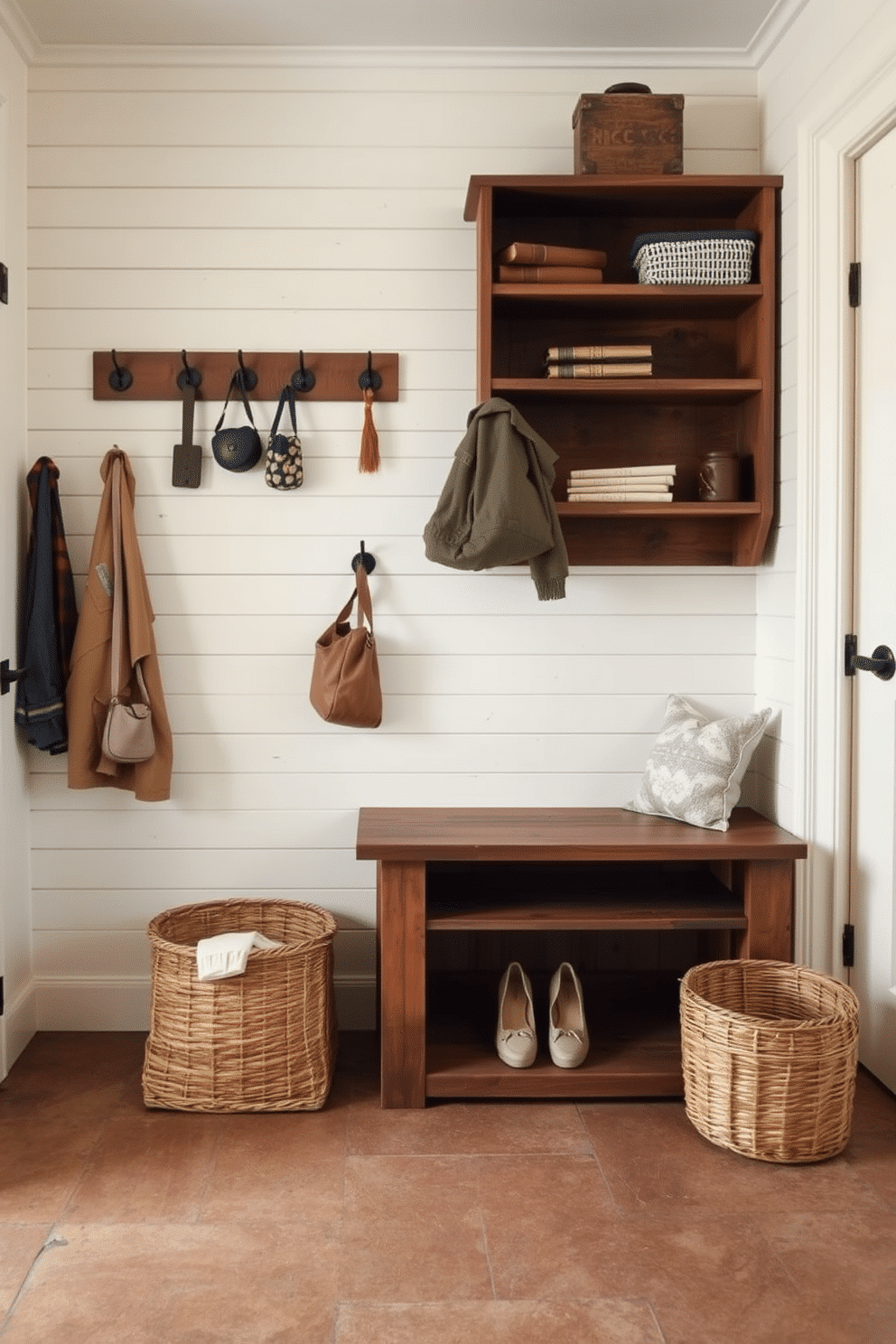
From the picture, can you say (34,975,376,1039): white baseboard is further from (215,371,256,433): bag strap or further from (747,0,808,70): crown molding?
(747,0,808,70): crown molding

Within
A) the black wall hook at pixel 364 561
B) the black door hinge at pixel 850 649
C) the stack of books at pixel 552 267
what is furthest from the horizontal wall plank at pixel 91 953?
the stack of books at pixel 552 267

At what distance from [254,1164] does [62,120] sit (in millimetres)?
2688

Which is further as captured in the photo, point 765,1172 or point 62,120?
point 62,120

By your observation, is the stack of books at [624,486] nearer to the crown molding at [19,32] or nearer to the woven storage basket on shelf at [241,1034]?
the woven storage basket on shelf at [241,1034]

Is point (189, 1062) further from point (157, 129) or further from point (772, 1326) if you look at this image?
point (157, 129)

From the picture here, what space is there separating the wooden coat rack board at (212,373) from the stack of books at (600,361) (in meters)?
0.52

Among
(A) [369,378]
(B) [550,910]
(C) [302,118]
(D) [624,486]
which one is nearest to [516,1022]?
(B) [550,910]

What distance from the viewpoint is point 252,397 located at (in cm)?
313

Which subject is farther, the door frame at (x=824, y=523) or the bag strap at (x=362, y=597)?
the bag strap at (x=362, y=597)

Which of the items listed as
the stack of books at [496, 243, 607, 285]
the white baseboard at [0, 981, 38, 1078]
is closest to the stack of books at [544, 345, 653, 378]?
the stack of books at [496, 243, 607, 285]

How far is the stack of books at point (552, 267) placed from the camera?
9.53 ft

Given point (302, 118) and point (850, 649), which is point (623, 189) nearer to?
point (302, 118)

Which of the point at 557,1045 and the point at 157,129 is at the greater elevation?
the point at 157,129

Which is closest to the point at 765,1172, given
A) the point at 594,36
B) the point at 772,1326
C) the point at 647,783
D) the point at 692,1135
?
the point at 692,1135
